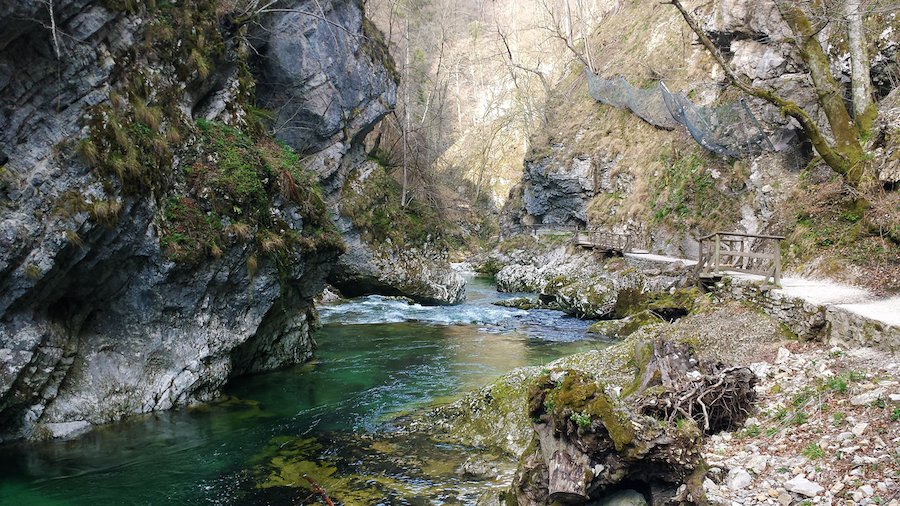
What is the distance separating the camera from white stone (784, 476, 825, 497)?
427 centimetres

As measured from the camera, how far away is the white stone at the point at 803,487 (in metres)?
4.27

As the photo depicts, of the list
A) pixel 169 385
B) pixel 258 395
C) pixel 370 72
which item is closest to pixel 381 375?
pixel 258 395

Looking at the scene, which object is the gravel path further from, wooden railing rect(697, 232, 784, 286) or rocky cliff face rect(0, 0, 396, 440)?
rocky cliff face rect(0, 0, 396, 440)

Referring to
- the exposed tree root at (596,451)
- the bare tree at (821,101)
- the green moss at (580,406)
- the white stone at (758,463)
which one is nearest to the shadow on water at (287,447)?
the exposed tree root at (596,451)

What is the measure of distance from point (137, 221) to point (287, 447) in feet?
13.9

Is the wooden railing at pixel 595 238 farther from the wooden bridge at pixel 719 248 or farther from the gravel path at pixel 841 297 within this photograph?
the gravel path at pixel 841 297

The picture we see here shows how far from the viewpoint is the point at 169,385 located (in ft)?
30.1

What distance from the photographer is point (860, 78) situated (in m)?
12.9

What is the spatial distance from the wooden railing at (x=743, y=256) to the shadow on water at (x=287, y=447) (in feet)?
12.3

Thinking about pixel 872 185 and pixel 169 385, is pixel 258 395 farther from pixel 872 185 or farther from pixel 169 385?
pixel 872 185

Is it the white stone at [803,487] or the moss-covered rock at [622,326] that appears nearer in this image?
the white stone at [803,487]

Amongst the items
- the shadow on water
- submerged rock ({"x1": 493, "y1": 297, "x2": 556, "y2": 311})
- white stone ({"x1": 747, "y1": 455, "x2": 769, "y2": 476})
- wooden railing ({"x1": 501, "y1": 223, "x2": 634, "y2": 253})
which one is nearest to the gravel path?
white stone ({"x1": 747, "y1": 455, "x2": 769, "y2": 476})

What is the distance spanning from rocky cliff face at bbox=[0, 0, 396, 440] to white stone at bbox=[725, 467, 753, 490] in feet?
27.4

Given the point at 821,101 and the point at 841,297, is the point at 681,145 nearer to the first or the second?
the point at 821,101
